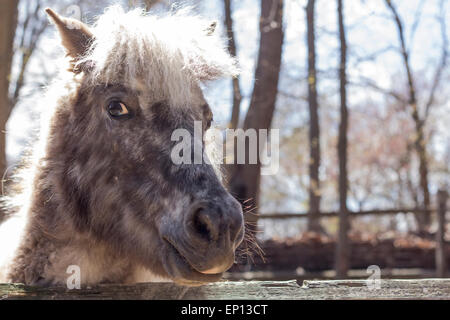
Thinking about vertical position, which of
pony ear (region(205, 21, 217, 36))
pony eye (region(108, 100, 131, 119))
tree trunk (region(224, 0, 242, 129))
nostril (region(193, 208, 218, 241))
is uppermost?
tree trunk (region(224, 0, 242, 129))

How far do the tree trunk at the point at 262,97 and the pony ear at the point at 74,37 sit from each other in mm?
4497

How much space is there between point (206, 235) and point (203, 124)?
1077mm

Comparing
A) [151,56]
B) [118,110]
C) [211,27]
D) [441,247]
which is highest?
[211,27]

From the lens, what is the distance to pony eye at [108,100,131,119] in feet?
8.91

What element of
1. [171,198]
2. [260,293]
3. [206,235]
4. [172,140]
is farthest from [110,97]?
[260,293]

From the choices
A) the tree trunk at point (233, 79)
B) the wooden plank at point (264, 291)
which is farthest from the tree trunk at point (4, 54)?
the wooden plank at point (264, 291)

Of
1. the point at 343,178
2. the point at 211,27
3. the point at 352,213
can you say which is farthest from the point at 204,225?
the point at 352,213

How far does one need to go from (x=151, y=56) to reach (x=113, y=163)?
0.66 metres

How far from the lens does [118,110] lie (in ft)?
8.96

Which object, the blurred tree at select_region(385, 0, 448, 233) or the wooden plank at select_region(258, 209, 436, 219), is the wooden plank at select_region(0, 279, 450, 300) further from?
the blurred tree at select_region(385, 0, 448, 233)

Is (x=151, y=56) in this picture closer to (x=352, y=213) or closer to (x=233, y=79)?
(x=233, y=79)

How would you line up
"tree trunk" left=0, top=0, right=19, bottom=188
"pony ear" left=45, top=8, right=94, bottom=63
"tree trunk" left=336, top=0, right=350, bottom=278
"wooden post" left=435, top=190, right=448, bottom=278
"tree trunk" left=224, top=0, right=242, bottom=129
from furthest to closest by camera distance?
"wooden post" left=435, top=190, right=448, bottom=278 → "tree trunk" left=336, top=0, right=350, bottom=278 → "tree trunk" left=224, top=0, right=242, bottom=129 → "tree trunk" left=0, top=0, right=19, bottom=188 → "pony ear" left=45, top=8, right=94, bottom=63

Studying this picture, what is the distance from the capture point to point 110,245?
→ 2779mm

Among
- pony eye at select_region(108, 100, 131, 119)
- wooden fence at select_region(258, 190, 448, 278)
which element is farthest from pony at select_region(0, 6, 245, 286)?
wooden fence at select_region(258, 190, 448, 278)
